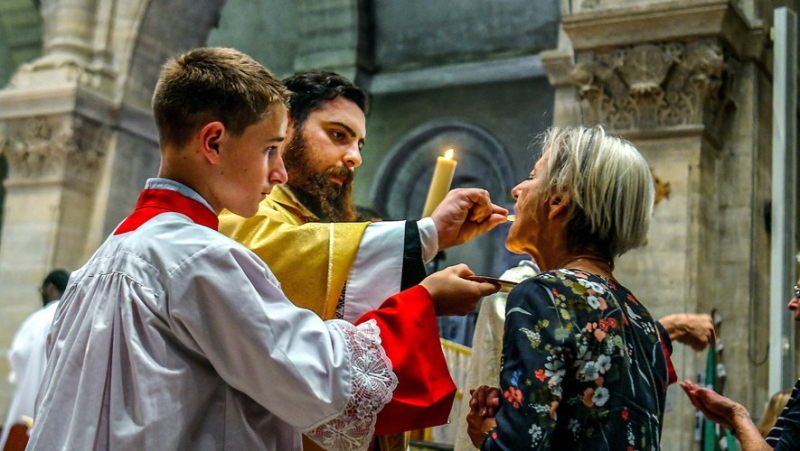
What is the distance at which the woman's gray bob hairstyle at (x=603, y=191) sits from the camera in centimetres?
202

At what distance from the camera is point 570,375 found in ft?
5.96

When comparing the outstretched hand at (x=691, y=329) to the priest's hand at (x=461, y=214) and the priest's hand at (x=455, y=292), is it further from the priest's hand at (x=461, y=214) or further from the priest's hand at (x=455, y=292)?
the priest's hand at (x=455, y=292)

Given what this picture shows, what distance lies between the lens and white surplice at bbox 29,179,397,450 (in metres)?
1.80

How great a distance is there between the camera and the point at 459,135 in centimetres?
1184

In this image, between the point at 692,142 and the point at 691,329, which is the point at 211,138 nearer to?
the point at 691,329

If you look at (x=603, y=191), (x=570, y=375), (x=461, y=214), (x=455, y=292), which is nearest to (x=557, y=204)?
(x=603, y=191)

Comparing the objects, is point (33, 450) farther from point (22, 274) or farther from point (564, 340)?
point (22, 274)

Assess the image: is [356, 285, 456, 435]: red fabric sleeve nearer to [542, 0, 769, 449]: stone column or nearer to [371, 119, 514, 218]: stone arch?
[542, 0, 769, 449]: stone column

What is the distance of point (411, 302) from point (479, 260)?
29.9 feet

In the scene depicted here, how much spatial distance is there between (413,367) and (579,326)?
1.28 feet

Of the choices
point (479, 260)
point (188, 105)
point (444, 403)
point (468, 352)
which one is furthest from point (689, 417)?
point (479, 260)

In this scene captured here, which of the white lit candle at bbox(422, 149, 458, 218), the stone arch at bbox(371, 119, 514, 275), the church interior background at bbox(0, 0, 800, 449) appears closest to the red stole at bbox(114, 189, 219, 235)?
the white lit candle at bbox(422, 149, 458, 218)

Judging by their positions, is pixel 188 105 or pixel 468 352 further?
pixel 468 352

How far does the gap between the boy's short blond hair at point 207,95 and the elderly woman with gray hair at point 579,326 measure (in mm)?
646
